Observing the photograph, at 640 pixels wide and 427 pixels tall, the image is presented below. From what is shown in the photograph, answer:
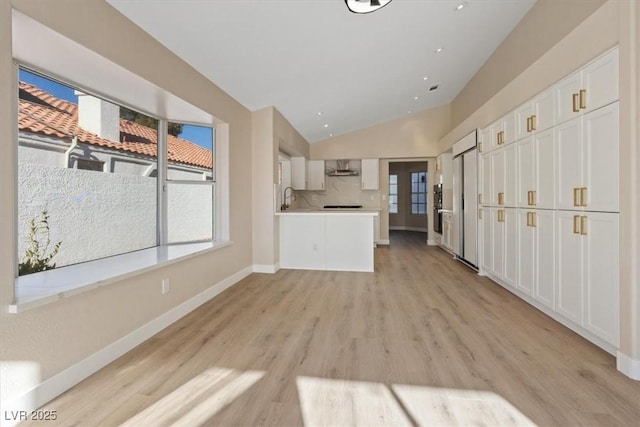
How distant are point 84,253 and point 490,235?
4463 mm

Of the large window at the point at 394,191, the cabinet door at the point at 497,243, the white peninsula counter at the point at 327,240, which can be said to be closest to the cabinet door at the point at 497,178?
the cabinet door at the point at 497,243

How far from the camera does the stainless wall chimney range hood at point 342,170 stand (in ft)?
25.9

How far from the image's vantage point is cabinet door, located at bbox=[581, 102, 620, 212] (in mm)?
2039

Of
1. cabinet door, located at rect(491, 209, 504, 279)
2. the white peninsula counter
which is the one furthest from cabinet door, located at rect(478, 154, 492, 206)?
the white peninsula counter

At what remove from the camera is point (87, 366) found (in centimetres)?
192

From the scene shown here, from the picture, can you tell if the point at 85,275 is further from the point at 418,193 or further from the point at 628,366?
Result: the point at 418,193

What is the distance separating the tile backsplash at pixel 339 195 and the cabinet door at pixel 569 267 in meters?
5.47

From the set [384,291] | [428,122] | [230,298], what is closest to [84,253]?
[230,298]

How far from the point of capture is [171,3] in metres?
2.18

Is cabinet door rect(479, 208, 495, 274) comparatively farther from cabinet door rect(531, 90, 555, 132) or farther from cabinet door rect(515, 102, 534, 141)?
cabinet door rect(531, 90, 555, 132)

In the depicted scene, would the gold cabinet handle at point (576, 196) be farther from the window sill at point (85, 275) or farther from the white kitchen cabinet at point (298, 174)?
the white kitchen cabinet at point (298, 174)

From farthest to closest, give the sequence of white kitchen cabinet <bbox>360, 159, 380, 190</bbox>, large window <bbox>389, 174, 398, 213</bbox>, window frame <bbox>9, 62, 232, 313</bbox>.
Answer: large window <bbox>389, 174, 398, 213</bbox> < white kitchen cabinet <bbox>360, 159, 380, 190</bbox> < window frame <bbox>9, 62, 232, 313</bbox>

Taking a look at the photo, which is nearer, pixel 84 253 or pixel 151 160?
pixel 84 253

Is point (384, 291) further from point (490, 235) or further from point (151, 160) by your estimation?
point (151, 160)
